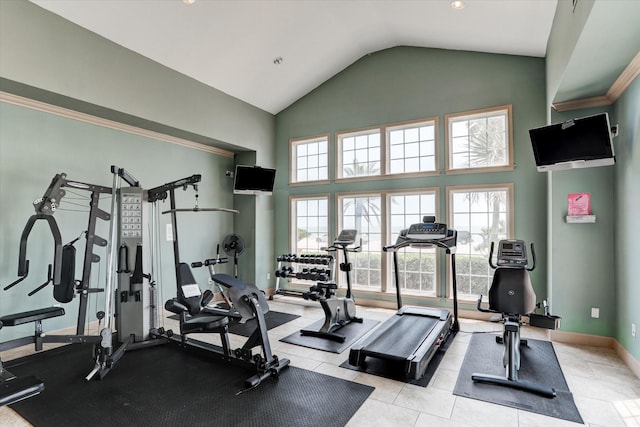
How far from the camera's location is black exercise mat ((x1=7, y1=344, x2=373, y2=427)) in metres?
2.69

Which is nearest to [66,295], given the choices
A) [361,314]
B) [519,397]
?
[361,314]

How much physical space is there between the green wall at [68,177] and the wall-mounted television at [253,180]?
92cm

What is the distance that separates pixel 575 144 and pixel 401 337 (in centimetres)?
292

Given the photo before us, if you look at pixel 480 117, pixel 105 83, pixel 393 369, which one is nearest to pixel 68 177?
pixel 105 83

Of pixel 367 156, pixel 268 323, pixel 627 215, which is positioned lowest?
pixel 268 323

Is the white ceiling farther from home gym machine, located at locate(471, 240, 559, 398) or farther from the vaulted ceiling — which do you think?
home gym machine, located at locate(471, 240, 559, 398)

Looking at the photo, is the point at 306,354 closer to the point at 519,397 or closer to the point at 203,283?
the point at 519,397

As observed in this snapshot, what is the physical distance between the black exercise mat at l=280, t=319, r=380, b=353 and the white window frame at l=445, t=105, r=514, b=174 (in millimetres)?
2953

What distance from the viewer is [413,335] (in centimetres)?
405

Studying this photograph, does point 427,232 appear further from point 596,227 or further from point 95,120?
point 95,120

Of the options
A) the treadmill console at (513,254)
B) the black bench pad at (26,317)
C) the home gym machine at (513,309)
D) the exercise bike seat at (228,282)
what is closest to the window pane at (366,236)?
the treadmill console at (513,254)

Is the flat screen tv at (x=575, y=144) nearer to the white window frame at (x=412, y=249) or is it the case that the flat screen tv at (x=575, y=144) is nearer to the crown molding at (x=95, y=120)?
the white window frame at (x=412, y=249)

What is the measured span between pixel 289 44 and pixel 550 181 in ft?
14.9

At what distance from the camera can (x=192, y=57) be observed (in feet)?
17.6
